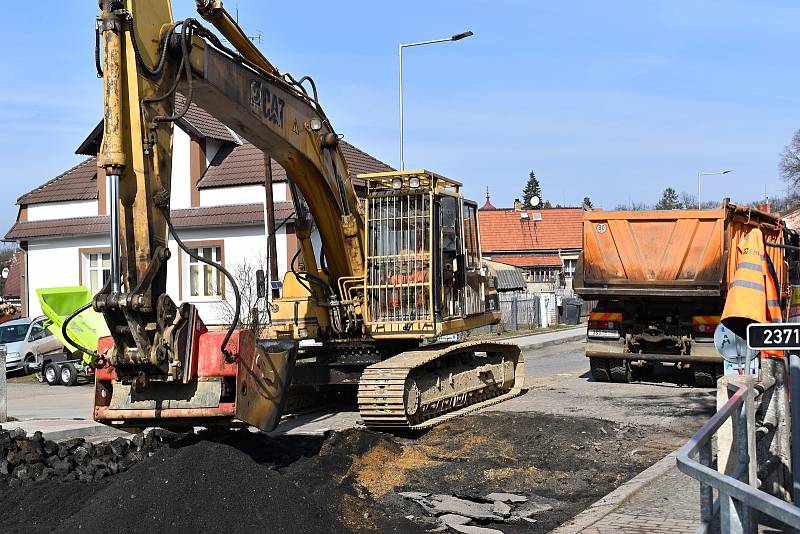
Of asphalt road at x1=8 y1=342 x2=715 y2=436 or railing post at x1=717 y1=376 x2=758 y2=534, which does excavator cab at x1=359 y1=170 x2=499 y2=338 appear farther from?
railing post at x1=717 y1=376 x2=758 y2=534

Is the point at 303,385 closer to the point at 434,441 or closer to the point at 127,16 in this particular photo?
the point at 434,441

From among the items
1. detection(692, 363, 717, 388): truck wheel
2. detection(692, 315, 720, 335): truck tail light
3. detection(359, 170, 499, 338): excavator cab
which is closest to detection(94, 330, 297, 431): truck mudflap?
detection(359, 170, 499, 338): excavator cab

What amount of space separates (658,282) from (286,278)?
6.38m

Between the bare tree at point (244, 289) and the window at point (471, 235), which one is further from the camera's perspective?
the bare tree at point (244, 289)

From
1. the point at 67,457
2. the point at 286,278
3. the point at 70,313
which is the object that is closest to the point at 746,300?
the point at 67,457

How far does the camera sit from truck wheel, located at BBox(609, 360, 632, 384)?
17.2 meters

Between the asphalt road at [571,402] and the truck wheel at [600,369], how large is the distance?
146 millimetres

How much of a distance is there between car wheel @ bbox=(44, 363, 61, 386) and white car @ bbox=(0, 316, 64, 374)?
2.71 metres

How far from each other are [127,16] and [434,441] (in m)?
5.91

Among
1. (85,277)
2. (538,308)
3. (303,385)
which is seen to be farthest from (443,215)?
(538,308)

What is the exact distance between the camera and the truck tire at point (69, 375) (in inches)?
920

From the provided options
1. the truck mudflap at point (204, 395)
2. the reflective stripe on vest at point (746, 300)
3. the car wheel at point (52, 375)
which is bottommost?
the car wheel at point (52, 375)

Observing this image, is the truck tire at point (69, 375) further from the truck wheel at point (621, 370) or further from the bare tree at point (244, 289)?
the truck wheel at point (621, 370)

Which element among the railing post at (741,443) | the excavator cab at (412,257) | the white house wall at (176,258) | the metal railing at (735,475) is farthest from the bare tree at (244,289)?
the metal railing at (735,475)
